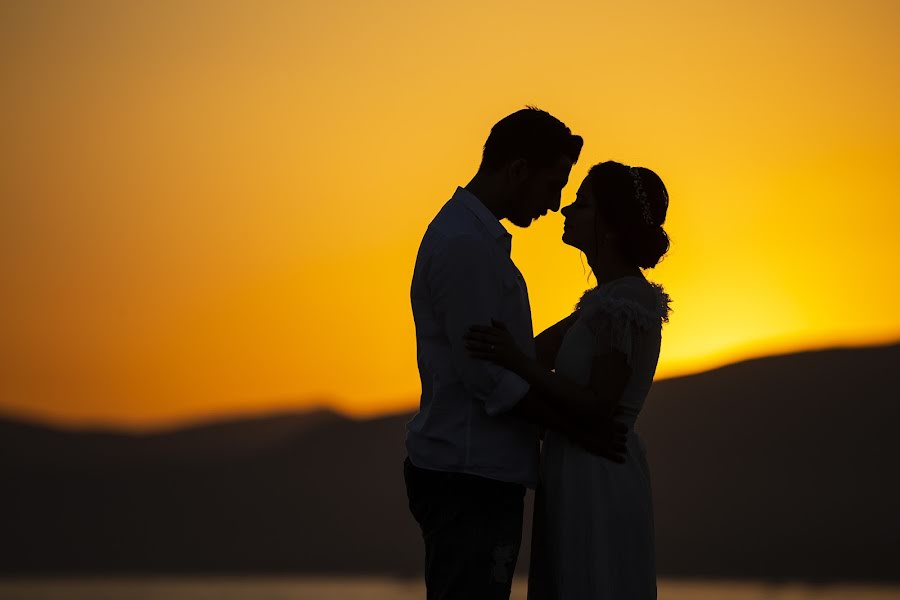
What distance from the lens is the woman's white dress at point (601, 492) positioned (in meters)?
4.75

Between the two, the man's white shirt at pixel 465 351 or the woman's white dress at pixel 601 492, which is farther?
the woman's white dress at pixel 601 492

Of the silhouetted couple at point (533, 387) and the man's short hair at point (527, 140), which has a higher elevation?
the man's short hair at point (527, 140)

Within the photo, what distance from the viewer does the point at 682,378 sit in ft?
434

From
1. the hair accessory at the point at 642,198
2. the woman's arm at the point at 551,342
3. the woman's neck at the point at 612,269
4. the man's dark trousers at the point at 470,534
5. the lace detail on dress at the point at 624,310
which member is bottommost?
the man's dark trousers at the point at 470,534

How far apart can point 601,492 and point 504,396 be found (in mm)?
650

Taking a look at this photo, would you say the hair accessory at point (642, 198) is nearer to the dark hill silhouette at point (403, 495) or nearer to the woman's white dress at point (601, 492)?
the woman's white dress at point (601, 492)

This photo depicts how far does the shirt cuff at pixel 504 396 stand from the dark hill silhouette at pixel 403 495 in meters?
125

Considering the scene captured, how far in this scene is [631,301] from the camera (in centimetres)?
478

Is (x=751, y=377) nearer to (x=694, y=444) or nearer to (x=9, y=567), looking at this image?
(x=694, y=444)

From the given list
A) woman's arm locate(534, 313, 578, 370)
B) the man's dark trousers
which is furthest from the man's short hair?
the man's dark trousers

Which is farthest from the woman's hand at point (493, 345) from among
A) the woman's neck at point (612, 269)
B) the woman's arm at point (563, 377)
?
the woman's neck at point (612, 269)

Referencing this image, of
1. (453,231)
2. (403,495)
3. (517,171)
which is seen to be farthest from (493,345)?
(403,495)

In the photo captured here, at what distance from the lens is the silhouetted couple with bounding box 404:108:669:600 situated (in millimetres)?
4344

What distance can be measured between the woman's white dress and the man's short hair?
1.87 feet
